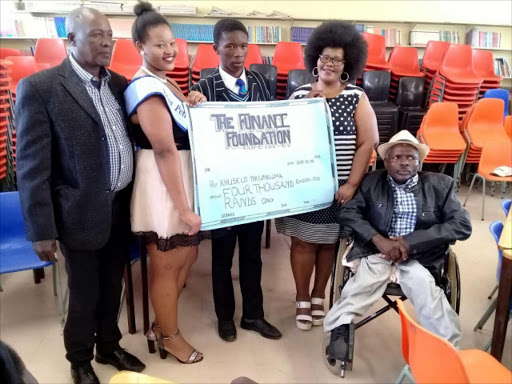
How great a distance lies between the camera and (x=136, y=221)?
6.42 ft

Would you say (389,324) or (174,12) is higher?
(174,12)

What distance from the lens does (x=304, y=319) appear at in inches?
102

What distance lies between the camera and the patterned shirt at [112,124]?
5.61 feet

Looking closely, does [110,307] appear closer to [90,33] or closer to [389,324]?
[90,33]

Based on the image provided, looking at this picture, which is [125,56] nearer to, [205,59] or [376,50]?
[205,59]

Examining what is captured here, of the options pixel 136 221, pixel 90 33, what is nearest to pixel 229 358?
pixel 136 221

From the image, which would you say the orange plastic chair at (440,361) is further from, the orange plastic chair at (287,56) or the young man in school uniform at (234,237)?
the orange plastic chair at (287,56)

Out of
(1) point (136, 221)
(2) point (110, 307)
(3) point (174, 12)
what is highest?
(3) point (174, 12)

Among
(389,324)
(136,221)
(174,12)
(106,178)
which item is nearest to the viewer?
(106,178)

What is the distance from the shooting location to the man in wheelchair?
2066 mm

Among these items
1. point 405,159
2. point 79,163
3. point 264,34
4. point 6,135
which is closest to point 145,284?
point 79,163

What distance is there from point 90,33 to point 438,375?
1.71m

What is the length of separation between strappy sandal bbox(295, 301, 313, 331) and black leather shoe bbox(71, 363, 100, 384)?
3.96ft

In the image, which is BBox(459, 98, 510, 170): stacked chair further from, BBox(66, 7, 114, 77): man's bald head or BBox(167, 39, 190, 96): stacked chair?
BBox(66, 7, 114, 77): man's bald head
